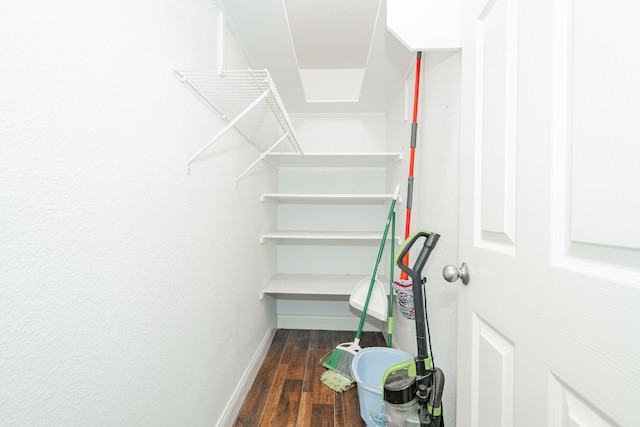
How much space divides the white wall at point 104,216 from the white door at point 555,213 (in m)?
0.90

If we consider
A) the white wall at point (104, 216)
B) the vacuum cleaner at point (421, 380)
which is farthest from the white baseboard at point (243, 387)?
the vacuum cleaner at point (421, 380)

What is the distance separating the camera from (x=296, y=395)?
5.34 feet

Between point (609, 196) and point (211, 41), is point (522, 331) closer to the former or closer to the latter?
point (609, 196)

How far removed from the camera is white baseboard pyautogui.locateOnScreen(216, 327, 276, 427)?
1.34 m

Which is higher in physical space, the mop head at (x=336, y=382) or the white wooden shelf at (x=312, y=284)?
the white wooden shelf at (x=312, y=284)

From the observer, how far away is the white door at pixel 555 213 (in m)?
0.36

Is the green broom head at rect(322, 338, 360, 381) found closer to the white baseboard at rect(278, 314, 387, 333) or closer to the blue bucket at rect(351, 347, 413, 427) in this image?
the blue bucket at rect(351, 347, 413, 427)

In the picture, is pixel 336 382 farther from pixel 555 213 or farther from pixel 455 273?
pixel 555 213

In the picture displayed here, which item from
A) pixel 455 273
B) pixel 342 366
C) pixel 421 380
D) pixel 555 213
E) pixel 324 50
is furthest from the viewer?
pixel 324 50

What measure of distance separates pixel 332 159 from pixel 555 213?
1.86 m

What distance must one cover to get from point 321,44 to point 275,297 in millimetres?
2172

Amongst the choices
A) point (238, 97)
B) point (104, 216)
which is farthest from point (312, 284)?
point (104, 216)

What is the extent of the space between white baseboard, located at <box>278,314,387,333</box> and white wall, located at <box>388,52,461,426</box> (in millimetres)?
966

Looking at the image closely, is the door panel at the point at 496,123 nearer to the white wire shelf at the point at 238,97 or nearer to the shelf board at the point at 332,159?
the white wire shelf at the point at 238,97
